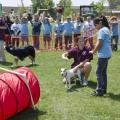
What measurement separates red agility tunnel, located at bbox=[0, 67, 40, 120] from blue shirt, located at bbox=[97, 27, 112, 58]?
173 centimetres

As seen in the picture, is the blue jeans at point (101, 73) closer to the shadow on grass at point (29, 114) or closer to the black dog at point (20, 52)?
the shadow on grass at point (29, 114)

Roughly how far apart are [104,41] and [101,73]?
725 millimetres

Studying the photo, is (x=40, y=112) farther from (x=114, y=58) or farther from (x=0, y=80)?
(x=114, y=58)

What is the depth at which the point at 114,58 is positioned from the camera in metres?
15.2

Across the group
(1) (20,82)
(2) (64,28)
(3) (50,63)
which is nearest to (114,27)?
(2) (64,28)

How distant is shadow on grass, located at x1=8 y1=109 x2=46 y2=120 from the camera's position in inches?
274

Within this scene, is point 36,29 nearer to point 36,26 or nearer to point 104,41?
point 36,26

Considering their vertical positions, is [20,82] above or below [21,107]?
above

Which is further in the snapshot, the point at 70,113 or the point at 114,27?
the point at 114,27

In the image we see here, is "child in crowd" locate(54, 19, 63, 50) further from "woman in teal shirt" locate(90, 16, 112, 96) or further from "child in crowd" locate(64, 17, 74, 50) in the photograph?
"woman in teal shirt" locate(90, 16, 112, 96)

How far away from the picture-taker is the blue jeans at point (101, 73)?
8.12m

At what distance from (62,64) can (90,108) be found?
20.1ft

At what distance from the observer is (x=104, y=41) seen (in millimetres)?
8047

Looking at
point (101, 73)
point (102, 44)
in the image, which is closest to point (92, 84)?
point (101, 73)
